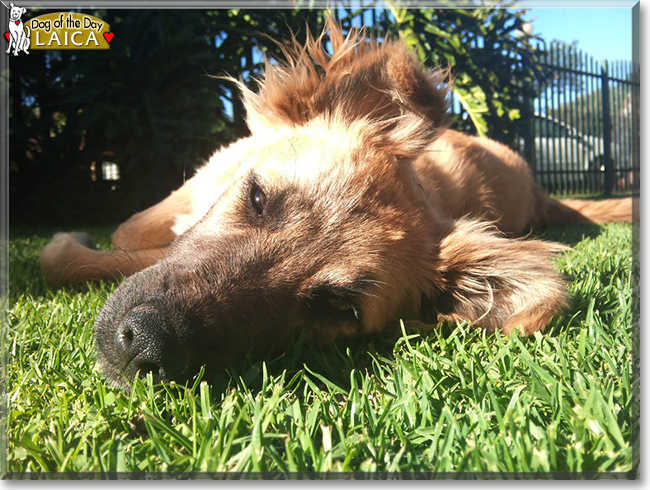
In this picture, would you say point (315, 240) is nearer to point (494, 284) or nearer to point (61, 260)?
point (494, 284)

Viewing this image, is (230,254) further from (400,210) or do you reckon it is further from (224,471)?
(224,471)

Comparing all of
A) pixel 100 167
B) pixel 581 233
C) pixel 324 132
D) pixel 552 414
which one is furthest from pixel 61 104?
pixel 581 233

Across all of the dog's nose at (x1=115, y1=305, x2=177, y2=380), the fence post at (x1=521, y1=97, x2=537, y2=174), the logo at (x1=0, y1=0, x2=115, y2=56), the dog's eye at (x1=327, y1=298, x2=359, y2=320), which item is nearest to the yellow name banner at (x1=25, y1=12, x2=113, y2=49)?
the logo at (x1=0, y1=0, x2=115, y2=56)

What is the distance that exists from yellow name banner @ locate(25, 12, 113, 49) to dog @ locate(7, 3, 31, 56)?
0.02 metres

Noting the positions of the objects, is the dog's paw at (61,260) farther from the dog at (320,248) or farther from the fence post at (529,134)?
the fence post at (529,134)

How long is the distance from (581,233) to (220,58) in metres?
3.63

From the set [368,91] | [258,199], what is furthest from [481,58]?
[258,199]

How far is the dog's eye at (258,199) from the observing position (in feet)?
6.89

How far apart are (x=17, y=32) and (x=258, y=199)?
1.03 metres

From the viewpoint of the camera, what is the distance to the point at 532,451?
44.7 inches

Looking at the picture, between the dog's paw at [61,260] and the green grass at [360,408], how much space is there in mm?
927

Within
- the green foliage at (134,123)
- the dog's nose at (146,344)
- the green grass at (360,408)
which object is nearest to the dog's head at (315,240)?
the dog's nose at (146,344)

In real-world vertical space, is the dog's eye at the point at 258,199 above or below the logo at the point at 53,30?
below

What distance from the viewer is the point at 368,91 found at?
2.59 metres
